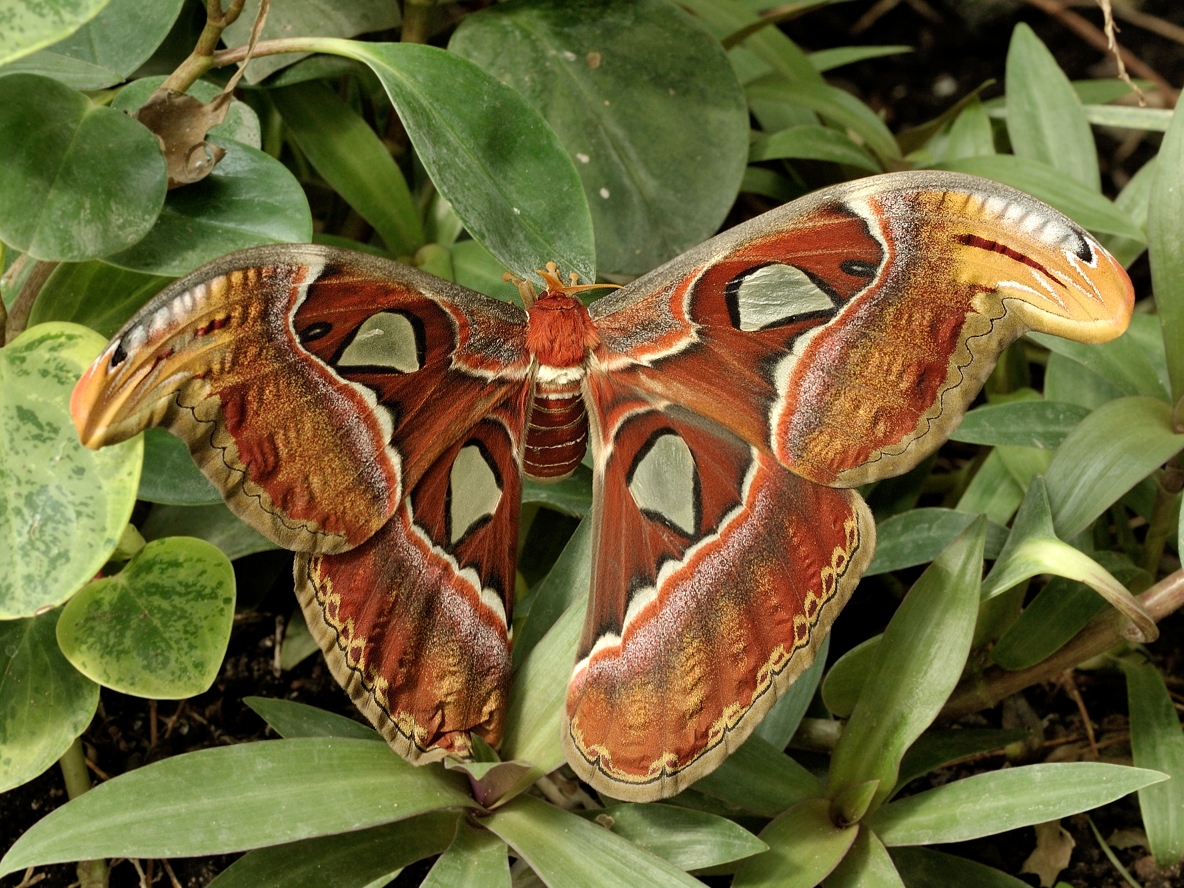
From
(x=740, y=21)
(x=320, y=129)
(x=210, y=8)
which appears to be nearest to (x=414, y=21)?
(x=320, y=129)

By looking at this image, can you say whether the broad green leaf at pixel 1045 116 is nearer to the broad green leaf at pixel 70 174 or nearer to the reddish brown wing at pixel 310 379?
the reddish brown wing at pixel 310 379

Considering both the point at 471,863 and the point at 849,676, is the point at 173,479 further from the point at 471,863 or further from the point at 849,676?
the point at 849,676

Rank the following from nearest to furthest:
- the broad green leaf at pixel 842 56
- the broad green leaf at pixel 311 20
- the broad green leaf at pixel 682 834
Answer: the broad green leaf at pixel 682 834
the broad green leaf at pixel 311 20
the broad green leaf at pixel 842 56

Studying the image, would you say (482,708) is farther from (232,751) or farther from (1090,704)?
(1090,704)

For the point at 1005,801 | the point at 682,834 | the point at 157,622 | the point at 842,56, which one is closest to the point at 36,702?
the point at 157,622

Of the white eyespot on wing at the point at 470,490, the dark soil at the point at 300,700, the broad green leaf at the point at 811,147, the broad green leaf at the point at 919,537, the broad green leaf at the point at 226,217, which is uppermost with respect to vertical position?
the broad green leaf at the point at 226,217

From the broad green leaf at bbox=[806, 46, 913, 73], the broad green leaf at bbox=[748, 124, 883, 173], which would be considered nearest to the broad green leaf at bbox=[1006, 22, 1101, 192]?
the broad green leaf at bbox=[748, 124, 883, 173]

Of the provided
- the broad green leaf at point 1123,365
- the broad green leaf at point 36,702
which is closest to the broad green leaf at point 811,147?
the broad green leaf at point 1123,365
